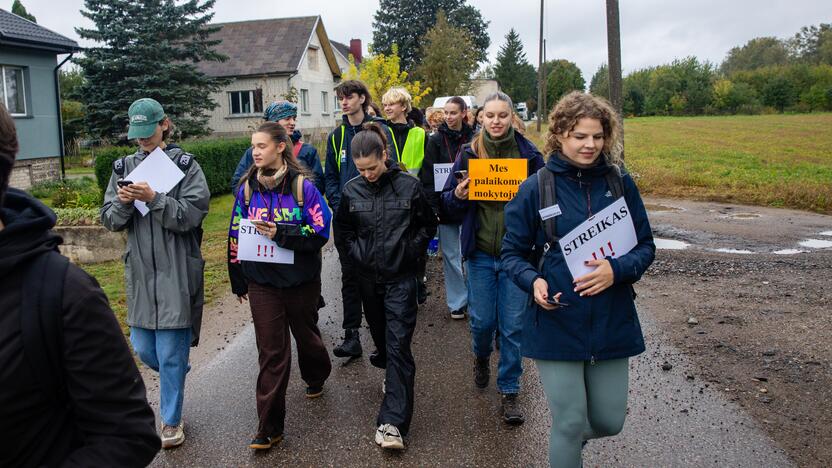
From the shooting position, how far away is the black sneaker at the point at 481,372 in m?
5.30

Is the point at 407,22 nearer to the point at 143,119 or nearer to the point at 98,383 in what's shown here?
the point at 143,119

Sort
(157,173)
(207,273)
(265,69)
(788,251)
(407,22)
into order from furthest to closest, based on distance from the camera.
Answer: (407,22), (265,69), (788,251), (207,273), (157,173)

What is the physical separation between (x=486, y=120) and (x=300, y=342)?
196 centimetres

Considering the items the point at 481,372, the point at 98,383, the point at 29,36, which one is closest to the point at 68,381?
the point at 98,383

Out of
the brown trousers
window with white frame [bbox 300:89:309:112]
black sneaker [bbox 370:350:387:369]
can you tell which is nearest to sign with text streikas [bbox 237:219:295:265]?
the brown trousers

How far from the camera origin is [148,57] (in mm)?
26719

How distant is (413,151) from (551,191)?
3.64 metres

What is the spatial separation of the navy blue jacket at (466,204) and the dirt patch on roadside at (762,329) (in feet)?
6.86

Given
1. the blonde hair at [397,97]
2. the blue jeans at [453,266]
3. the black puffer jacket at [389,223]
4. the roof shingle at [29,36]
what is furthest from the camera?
the roof shingle at [29,36]

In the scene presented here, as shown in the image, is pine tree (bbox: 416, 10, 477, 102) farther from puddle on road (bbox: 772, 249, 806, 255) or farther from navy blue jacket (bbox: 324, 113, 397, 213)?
navy blue jacket (bbox: 324, 113, 397, 213)

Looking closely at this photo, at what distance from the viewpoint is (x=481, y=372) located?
17.4 ft

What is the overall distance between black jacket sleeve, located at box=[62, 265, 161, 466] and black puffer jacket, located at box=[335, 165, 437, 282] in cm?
289

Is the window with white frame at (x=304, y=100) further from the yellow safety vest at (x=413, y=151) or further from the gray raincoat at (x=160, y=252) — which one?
the gray raincoat at (x=160, y=252)

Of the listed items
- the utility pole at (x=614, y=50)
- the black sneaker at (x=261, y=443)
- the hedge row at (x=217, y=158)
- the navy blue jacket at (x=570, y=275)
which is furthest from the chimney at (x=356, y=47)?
the navy blue jacket at (x=570, y=275)
